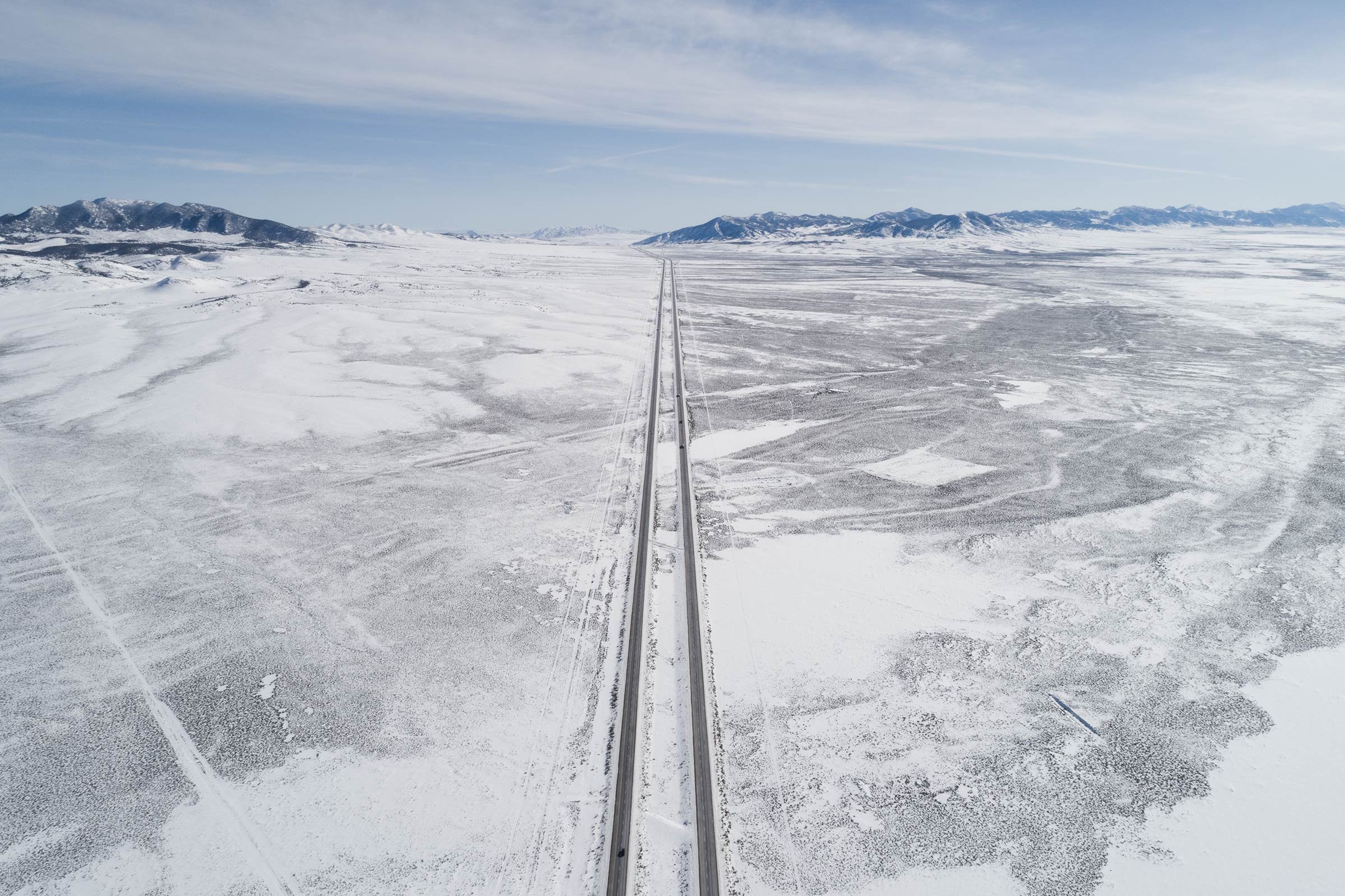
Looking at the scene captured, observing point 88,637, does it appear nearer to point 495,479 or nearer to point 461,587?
point 461,587

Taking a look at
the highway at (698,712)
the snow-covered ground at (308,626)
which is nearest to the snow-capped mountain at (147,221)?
the snow-covered ground at (308,626)

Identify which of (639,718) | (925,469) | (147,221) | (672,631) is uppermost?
(147,221)

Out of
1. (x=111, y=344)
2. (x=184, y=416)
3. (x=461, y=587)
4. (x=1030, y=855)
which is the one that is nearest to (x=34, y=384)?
(x=111, y=344)

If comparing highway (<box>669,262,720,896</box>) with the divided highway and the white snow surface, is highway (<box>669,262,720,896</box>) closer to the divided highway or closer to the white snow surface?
the divided highway

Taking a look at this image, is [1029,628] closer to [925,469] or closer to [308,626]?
[925,469]

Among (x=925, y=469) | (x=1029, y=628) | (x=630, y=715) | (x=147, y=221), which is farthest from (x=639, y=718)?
(x=147, y=221)

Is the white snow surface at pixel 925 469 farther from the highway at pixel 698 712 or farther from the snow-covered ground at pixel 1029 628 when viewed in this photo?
the highway at pixel 698 712
